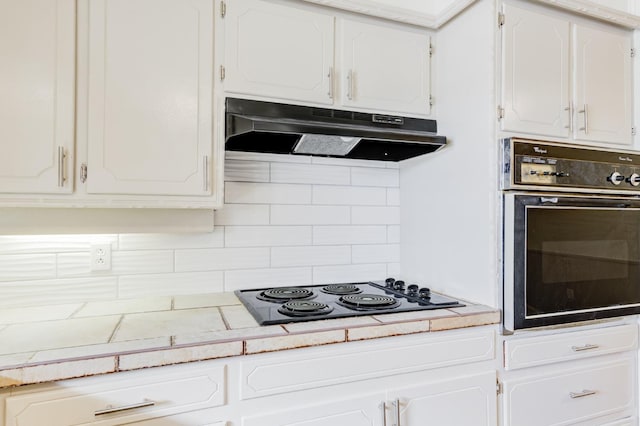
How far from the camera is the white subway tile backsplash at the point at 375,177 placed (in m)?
1.97

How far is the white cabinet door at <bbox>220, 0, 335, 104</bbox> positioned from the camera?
4.88ft

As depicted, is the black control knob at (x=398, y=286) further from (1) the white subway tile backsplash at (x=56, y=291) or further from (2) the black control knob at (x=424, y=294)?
(1) the white subway tile backsplash at (x=56, y=291)

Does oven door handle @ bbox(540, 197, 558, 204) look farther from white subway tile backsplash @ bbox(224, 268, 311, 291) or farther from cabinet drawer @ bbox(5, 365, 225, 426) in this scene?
cabinet drawer @ bbox(5, 365, 225, 426)

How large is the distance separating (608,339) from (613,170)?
70 centimetres

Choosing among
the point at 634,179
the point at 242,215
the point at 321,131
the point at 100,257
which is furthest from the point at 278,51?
the point at 634,179

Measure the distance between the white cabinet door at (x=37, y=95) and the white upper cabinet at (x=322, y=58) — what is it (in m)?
0.52

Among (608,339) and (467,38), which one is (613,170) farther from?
(467,38)

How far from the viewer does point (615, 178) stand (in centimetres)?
163

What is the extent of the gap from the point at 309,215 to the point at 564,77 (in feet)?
4.06

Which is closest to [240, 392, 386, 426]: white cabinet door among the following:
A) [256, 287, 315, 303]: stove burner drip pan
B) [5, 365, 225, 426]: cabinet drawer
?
[5, 365, 225, 426]: cabinet drawer

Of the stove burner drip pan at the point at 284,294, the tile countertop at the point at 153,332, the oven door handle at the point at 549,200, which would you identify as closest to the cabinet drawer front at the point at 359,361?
the tile countertop at the point at 153,332

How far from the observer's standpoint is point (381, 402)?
126 cm

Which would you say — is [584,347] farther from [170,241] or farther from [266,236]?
[170,241]

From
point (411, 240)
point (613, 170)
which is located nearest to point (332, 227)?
point (411, 240)
